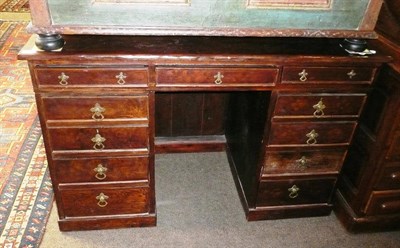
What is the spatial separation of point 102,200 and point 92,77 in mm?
732

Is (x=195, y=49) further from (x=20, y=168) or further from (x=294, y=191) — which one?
(x=20, y=168)

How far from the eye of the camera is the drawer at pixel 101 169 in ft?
6.13

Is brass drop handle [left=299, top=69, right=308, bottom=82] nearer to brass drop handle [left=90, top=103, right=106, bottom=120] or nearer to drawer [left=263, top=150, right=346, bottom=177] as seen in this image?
drawer [left=263, top=150, right=346, bottom=177]

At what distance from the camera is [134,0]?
58.9 inches

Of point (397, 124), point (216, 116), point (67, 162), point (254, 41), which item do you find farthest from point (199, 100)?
point (397, 124)

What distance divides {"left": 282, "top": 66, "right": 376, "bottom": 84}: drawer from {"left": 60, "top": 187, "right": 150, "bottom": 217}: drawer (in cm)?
98

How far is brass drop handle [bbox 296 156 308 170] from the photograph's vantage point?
2050mm

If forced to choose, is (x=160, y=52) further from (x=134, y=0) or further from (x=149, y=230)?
(x=149, y=230)

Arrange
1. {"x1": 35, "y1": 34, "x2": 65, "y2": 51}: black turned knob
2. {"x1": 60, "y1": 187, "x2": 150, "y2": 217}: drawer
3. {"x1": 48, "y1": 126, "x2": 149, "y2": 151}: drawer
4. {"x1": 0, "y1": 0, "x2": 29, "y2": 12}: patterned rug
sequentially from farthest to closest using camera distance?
{"x1": 0, "y1": 0, "x2": 29, "y2": 12}: patterned rug → {"x1": 60, "y1": 187, "x2": 150, "y2": 217}: drawer → {"x1": 48, "y1": 126, "x2": 149, "y2": 151}: drawer → {"x1": 35, "y1": 34, "x2": 65, "y2": 51}: black turned knob

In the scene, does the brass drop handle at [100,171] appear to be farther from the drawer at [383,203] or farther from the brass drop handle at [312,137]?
the drawer at [383,203]

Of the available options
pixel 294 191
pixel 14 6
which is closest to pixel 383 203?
pixel 294 191

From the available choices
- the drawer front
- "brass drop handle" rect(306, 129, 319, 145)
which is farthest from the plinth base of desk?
the drawer front

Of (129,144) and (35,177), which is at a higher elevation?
(129,144)

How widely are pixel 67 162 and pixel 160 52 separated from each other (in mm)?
750
